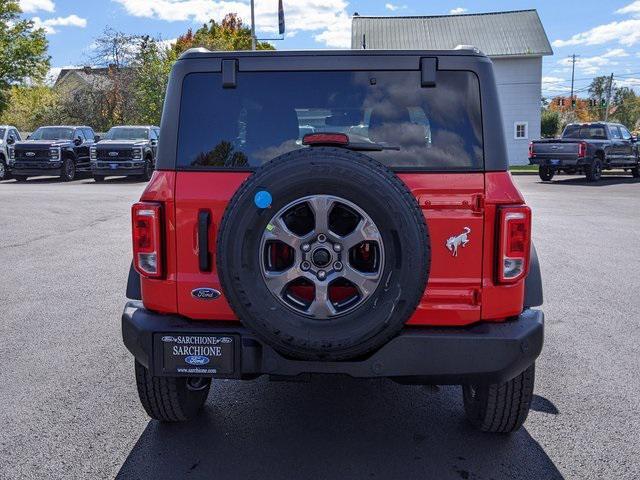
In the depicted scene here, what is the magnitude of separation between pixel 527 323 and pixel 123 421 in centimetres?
231

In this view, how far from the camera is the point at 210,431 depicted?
3.90 m

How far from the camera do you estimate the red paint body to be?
3207 mm

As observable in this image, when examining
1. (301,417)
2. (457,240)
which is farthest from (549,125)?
(457,240)

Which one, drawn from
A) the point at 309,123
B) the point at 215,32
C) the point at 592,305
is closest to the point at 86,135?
the point at 592,305

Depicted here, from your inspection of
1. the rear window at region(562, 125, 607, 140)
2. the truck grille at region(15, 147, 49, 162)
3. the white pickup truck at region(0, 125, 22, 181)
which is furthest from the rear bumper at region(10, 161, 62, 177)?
the rear window at region(562, 125, 607, 140)

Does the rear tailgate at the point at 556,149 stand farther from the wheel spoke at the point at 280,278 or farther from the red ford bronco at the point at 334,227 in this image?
the wheel spoke at the point at 280,278

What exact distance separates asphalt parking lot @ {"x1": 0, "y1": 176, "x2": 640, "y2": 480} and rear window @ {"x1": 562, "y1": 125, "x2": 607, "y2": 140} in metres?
19.1

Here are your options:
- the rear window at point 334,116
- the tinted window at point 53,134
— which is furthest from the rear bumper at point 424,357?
the tinted window at point 53,134

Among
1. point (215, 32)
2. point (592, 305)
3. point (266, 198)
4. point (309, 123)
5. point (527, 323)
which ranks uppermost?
point (215, 32)

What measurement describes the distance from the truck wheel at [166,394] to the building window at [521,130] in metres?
38.1

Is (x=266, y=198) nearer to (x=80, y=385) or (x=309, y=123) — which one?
(x=309, y=123)

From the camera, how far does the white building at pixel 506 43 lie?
3922cm

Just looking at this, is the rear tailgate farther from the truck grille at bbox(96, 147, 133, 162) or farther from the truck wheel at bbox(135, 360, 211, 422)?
the truck wheel at bbox(135, 360, 211, 422)

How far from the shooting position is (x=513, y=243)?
3.23 m
